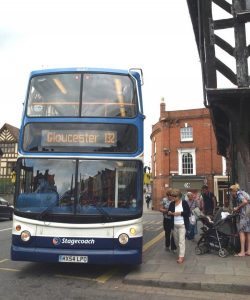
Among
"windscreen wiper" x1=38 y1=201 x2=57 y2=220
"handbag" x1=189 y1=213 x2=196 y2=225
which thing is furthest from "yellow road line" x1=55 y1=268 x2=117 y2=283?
"handbag" x1=189 y1=213 x2=196 y2=225

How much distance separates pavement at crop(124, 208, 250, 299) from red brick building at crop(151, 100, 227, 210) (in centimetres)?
3119

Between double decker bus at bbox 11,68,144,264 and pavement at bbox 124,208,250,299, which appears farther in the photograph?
double decker bus at bbox 11,68,144,264

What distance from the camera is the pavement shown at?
24.1 feet

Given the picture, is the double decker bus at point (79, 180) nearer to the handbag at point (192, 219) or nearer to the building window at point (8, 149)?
the handbag at point (192, 219)

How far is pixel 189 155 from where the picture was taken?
42438mm

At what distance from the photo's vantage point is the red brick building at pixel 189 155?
4112 centimetres

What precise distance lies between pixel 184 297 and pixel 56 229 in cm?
269

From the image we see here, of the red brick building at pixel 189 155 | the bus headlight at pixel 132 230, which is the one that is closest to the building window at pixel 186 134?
the red brick building at pixel 189 155

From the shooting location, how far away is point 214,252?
10.7 m

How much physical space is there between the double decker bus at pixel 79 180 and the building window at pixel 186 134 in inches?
1359

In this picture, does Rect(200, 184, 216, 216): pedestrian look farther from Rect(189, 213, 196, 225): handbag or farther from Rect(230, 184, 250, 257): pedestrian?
Rect(230, 184, 250, 257): pedestrian

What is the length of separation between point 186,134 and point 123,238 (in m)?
35.6

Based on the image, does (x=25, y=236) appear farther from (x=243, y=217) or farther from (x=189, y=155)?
(x=189, y=155)

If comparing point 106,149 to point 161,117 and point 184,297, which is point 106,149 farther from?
point 161,117
